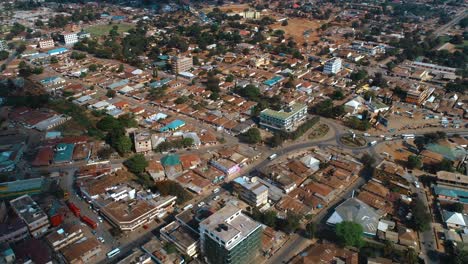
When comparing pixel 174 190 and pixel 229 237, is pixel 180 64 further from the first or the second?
pixel 229 237

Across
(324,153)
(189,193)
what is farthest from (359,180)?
(189,193)

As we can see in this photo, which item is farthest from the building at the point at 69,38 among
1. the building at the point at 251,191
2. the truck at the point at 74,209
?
the building at the point at 251,191

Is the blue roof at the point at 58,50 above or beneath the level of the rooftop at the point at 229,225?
beneath

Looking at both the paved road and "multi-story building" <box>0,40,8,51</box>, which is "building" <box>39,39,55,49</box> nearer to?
"multi-story building" <box>0,40,8,51</box>

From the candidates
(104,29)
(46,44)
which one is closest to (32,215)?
(46,44)

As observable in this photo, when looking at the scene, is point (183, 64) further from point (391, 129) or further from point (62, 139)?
point (391, 129)

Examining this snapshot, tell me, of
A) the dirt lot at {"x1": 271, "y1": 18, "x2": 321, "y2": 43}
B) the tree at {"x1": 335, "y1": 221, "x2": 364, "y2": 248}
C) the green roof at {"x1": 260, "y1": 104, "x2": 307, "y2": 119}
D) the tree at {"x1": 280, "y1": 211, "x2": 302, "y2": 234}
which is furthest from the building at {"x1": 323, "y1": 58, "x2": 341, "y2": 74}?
the tree at {"x1": 335, "y1": 221, "x2": 364, "y2": 248}

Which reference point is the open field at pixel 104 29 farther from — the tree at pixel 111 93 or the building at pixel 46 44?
the tree at pixel 111 93
